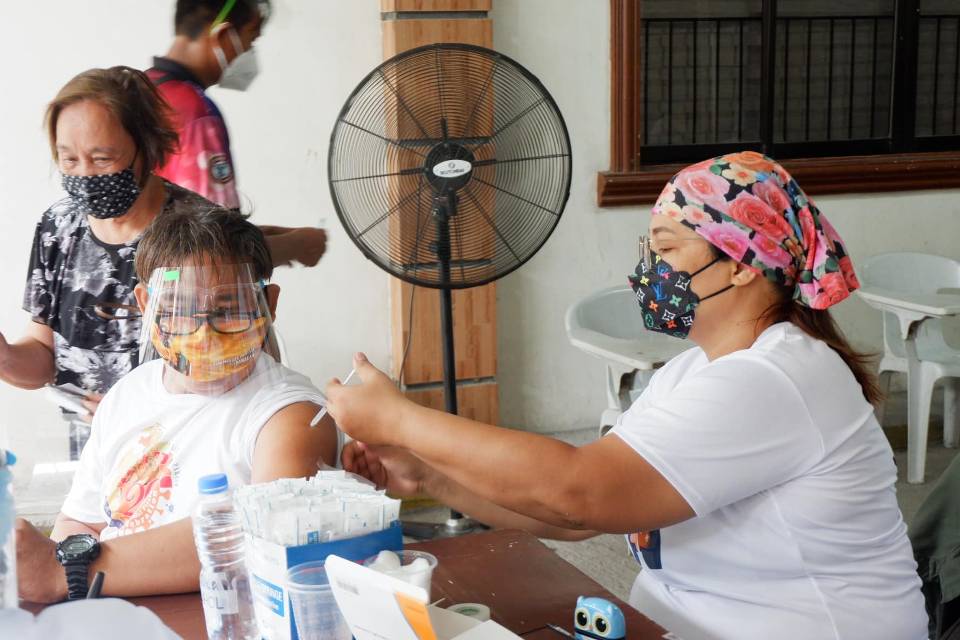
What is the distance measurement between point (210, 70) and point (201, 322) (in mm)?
2315

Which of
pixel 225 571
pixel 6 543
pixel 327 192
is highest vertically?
pixel 327 192

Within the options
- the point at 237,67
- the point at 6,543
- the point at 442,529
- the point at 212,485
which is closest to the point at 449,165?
the point at 237,67

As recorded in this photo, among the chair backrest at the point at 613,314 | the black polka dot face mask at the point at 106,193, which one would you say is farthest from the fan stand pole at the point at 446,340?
the black polka dot face mask at the point at 106,193

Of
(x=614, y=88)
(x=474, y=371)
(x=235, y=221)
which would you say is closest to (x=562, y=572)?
(x=235, y=221)

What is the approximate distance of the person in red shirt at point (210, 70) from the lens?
3.36 metres

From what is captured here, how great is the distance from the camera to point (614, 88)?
4020 mm

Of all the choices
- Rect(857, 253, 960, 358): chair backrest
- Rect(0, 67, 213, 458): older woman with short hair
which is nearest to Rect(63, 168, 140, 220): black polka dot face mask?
Rect(0, 67, 213, 458): older woman with short hair

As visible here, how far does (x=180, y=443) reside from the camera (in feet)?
5.12

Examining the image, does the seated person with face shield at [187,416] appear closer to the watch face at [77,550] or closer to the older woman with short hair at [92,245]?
the watch face at [77,550]

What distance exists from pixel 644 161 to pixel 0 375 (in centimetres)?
268

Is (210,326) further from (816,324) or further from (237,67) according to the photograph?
(237,67)

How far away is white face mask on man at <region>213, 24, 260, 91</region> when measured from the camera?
3.53 meters

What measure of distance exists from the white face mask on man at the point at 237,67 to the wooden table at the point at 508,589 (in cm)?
236

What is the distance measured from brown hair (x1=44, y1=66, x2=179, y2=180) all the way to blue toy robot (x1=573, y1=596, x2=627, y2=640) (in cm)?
175
